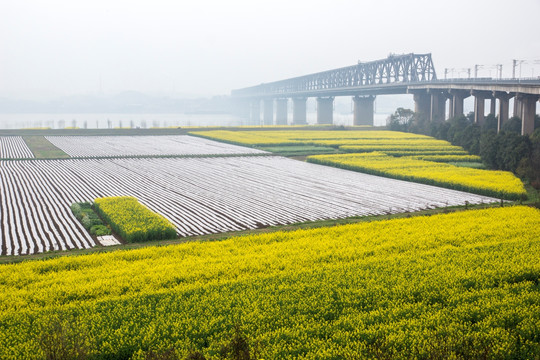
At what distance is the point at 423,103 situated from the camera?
106188 mm

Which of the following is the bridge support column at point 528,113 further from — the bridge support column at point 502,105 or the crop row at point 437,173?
the crop row at point 437,173

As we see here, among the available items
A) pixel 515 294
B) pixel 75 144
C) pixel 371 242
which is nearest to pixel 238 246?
pixel 371 242

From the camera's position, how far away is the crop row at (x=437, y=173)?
37.1 m

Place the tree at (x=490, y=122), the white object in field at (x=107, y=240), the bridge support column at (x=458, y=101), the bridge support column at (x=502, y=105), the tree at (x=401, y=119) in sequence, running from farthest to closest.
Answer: the tree at (x=401, y=119)
the bridge support column at (x=458, y=101)
the tree at (x=490, y=122)
the bridge support column at (x=502, y=105)
the white object in field at (x=107, y=240)

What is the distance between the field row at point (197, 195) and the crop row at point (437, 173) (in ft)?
4.44

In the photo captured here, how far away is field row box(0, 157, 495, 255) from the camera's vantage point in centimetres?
2662

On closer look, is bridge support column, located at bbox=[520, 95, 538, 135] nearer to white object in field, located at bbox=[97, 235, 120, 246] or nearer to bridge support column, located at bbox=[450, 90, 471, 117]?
bridge support column, located at bbox=[450, 90, 471, 117]

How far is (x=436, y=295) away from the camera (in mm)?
15047

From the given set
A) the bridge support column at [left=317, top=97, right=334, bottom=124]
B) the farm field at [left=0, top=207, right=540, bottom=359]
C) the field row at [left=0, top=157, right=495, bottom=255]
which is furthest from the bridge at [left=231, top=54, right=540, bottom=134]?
the farm field at [left=0, top=207, right=540, bottom=359]

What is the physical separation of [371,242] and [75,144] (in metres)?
64.3

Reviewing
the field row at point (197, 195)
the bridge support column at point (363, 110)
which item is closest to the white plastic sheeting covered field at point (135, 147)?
the field row at point (197, 195)

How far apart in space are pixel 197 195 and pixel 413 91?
79876 millimetres

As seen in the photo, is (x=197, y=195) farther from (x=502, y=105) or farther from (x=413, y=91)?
(x=413, y=91)

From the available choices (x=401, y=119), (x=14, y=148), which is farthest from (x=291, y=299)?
(x=401, y=119)
